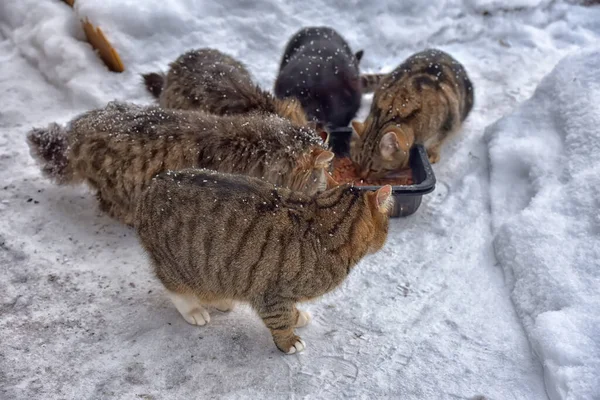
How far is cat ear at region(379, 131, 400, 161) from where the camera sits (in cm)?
418

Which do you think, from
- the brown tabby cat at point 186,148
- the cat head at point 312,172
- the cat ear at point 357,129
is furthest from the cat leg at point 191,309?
the cat ear at point 357,129

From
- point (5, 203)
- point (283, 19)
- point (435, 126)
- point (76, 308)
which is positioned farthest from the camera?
point (283, 19)

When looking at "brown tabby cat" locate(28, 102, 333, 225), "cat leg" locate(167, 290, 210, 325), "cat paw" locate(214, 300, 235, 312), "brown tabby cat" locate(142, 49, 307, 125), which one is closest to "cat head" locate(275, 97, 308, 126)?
"brown tabby cat" locate(142, 49, 307, 125)

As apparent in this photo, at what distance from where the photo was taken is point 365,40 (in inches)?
239

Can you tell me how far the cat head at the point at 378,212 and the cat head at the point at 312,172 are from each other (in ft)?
1.77

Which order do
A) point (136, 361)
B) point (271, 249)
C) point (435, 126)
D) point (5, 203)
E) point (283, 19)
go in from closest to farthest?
point (271, 249)
point (136, 361)
point (5, 203)
point (435, 126)
point (283, 19)

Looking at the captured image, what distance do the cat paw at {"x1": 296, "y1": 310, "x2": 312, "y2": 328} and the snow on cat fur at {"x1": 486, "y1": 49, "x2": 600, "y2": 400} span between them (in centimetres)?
125

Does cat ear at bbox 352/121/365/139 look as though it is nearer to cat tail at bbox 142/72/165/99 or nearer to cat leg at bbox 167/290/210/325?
cat tail at bbox 142/72/165/99

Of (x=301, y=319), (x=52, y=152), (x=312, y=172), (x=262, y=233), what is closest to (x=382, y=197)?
(x=262, y=233)

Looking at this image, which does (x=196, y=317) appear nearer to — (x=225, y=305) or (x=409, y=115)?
(x=225, y=305)

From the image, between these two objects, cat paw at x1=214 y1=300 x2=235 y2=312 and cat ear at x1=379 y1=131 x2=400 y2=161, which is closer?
cat paw at x1=214 y1=300 x2=235 y2=312

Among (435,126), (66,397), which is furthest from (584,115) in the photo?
(66,397)

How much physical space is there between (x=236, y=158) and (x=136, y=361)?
4.22 feet

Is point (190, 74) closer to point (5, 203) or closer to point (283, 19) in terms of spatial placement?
point (5, 203)
